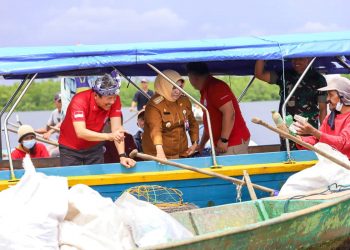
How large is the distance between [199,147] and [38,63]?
220 cm

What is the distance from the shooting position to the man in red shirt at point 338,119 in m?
8.34

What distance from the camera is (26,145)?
1029 cm

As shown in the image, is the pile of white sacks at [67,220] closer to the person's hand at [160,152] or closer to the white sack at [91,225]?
the white sack at [91,225]

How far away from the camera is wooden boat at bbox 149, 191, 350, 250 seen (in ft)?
20.5

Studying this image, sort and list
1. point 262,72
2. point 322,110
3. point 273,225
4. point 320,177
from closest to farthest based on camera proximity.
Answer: point 273,225, point 320,177, point 322,110, point 262,72

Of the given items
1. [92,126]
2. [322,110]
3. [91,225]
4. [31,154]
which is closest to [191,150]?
[92,126]

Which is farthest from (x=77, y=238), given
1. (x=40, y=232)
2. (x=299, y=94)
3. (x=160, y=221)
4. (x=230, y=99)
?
(x=299, y=94)

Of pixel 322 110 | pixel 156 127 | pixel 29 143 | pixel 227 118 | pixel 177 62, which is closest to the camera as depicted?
pixel 177 62

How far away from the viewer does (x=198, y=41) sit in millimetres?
9039

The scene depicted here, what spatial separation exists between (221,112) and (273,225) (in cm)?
280

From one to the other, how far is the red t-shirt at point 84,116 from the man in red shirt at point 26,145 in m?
1.55

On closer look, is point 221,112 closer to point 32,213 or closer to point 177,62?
point 177,62

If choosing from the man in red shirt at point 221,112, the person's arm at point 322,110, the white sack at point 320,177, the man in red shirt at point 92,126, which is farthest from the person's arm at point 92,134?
the person's arm at point 322,110

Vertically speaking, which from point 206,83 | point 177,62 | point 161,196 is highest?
point 177,62
